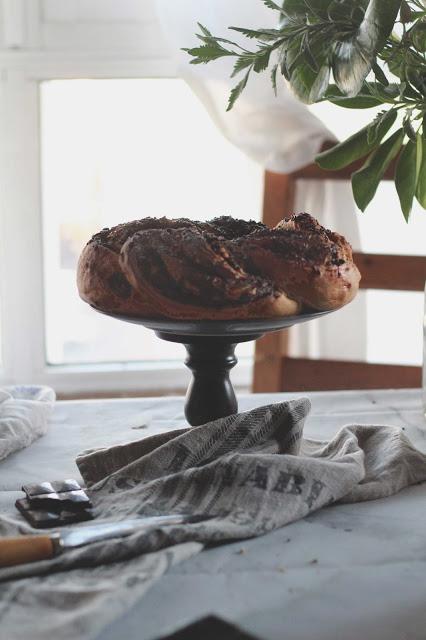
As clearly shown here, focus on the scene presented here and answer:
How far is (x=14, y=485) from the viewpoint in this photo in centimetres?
87

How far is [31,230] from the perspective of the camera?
6.42 feet

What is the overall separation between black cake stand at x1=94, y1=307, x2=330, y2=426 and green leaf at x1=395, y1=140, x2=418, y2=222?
0.58ft

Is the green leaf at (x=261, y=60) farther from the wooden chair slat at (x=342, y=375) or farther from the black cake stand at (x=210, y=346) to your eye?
Answer: the wooden chair slat at (x=342, y=375)

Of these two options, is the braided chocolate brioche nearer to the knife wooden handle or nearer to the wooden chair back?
the knife wooden handle

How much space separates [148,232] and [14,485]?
29cm

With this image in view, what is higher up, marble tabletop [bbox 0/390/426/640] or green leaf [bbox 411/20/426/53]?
green leaf [bbox 411/20/426/53]

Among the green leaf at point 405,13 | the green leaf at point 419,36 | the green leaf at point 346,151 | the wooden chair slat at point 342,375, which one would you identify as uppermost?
the green leaf at point 405,13

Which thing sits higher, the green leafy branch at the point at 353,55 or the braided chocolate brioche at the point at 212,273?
the green leafy branch at the point at 353,55

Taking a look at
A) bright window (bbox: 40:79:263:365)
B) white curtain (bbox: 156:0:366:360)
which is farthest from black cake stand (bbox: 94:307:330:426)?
bright window (bbox: 40:79:263:365)

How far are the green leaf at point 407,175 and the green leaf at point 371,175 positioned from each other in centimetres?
2

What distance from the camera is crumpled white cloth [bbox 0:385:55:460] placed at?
3.09 ft

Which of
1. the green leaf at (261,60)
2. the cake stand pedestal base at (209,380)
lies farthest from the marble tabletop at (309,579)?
the green leaf at (261,60)

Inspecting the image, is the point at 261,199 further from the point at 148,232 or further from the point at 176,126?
the point at 148,232

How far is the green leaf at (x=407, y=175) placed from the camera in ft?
3.05
